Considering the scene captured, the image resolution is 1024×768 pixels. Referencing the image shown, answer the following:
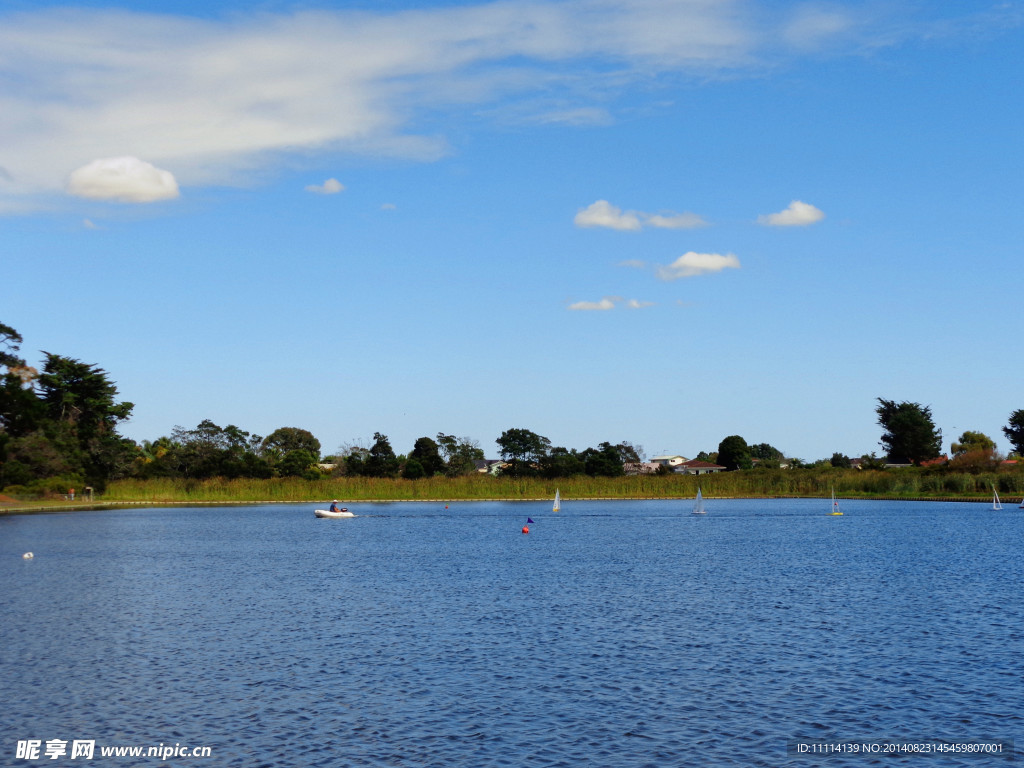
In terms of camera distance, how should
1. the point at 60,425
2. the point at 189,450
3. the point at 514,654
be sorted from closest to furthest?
the point at 514,654, the point at 60,425, the point at 189,450

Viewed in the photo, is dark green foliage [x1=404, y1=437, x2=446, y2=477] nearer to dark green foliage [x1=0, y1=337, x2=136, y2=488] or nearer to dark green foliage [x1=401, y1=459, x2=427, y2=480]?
dark green foliage [x1=401, y1=459, x2=427, y2=480]

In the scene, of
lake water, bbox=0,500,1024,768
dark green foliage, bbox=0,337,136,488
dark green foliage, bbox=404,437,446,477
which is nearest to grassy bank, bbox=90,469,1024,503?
dark green foliage, bbox=0,337,136,488

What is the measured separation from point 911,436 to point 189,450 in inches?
5007

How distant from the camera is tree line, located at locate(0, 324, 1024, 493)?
11888cm

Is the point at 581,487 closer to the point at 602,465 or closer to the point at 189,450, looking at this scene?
Answer: the point at 602,465

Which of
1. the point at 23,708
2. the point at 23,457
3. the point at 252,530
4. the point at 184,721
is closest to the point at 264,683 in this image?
the point at 184,721

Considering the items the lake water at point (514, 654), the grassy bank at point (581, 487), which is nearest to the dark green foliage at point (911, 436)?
the grassy bank at point (581, 487)

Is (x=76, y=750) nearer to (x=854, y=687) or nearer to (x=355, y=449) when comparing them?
(x=854, y=687)

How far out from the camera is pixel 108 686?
80.0 ft

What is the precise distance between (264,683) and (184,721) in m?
3.77

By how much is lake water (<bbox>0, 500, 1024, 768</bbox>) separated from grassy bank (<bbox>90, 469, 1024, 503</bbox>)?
213 ft

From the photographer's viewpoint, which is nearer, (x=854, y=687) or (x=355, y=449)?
(x=854, y=687)

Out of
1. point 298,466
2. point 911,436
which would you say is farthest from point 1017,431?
point 298,466

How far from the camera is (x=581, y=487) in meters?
130
